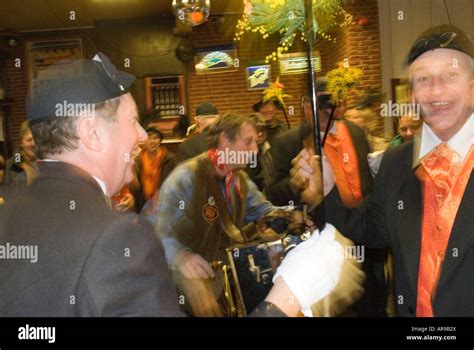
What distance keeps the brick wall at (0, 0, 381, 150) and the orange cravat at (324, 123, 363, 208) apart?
2.91 ft

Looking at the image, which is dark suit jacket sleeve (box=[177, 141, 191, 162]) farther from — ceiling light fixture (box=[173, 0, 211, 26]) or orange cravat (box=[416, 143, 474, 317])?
orange cravat (box=[416, 143, 474, 317])

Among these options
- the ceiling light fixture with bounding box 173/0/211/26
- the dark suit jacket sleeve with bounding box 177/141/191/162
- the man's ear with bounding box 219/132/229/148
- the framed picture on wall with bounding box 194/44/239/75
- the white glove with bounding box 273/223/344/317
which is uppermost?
the ceiling light fixture with bounding box 173/0/211/26

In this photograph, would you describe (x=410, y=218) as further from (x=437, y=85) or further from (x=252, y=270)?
(x=252, y=270)

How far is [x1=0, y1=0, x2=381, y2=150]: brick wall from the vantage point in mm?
3131

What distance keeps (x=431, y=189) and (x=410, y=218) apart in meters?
0.09

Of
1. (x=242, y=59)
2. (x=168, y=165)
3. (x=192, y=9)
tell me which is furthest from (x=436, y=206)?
(x=242, y=59)

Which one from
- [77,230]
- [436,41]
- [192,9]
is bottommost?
[77,230]

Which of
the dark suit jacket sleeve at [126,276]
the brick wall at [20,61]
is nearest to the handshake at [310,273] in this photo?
the dark suit jacket sleeve at [126,276]

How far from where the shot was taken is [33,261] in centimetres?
93

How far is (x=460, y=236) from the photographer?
1287 mm

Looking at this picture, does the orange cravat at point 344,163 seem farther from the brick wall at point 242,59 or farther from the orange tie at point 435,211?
the brick wall at point 242,59

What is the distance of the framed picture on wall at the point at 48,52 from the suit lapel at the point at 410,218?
8.75 ft

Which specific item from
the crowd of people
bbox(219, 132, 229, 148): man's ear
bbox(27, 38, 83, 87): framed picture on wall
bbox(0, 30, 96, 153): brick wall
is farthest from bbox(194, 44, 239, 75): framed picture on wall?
bbox(219, 132, 229, 148): man's ear
